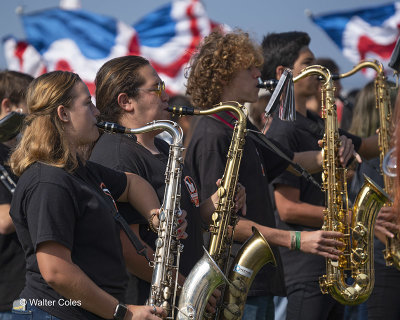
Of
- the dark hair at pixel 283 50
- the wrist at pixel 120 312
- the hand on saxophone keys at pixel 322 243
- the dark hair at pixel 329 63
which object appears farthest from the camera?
the dark hair at pixel 329 63

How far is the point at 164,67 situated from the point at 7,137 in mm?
5823

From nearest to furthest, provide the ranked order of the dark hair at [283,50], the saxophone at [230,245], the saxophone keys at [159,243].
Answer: the saxophone keys at [159,243] < the saxophone at [230,245] < the dark hair at [283,50]

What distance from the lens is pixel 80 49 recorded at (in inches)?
399

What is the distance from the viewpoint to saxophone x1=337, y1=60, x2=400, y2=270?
592cm

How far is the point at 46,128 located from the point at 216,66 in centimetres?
194

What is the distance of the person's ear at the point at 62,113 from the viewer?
3693mm

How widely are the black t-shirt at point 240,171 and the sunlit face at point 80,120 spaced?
1196 millimetres

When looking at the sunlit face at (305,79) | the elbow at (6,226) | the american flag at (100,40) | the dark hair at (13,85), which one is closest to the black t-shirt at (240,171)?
the sunlit face at (305,79)

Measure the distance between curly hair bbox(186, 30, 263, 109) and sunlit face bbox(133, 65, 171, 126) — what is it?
0.82 meters

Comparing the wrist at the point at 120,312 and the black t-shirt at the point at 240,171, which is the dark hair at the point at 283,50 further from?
the wrist at the point at 120,312

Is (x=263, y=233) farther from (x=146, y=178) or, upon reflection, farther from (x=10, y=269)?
(x=10, y=269)

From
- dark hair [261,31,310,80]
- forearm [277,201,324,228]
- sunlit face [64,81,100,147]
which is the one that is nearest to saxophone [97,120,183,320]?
sunlit face [64,81,100,147]

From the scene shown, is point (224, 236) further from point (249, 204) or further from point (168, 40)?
point (168, 40)

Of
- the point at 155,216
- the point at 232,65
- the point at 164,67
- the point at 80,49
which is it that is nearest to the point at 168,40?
the point at 164,67
